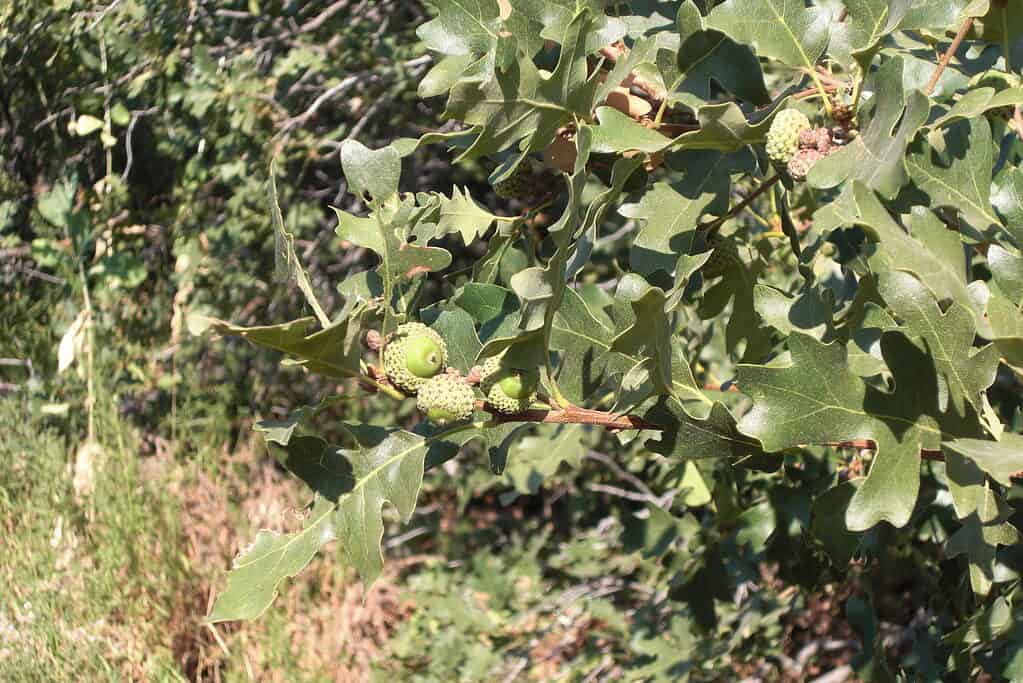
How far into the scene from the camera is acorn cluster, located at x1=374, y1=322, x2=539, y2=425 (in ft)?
3.36

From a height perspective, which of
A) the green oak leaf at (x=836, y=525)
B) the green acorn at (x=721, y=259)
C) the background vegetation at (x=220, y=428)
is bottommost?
the background vegetation at (x=220, y=428)

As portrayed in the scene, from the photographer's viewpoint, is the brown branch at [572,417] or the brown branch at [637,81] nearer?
the brown branch at [572,417]

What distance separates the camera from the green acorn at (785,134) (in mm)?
1056

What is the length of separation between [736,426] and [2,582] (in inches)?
87.9

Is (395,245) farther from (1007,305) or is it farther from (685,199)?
(1007,305)

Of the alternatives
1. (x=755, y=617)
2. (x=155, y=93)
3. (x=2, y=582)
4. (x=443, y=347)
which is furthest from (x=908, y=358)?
(x=155, y=93)

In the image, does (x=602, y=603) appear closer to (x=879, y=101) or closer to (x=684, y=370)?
(x=684, y=370)

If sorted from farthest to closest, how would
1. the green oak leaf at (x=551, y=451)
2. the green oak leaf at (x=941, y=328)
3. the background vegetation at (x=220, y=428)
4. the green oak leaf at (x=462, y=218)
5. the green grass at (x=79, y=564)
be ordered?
the background vegetation at (x=220, y=428) < the green grass at (x=79, y=564) < the green oak leaf at (x=551, y=451) < the green oak leaf at (x=462, y=218) < the green oak leaf at (x=941, y=328)

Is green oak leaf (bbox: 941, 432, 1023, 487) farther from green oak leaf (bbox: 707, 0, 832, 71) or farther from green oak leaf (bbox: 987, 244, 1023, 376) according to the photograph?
green oak leaf (bbox: 707, 0, 832, 71)

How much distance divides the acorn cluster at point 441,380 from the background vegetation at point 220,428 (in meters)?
1.27

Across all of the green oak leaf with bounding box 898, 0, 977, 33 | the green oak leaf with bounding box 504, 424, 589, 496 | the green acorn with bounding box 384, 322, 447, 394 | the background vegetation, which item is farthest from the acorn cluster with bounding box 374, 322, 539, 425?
the background vegetation

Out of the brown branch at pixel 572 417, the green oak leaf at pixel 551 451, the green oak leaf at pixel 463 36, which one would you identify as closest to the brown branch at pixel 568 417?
the brown branch at pixel 572 417

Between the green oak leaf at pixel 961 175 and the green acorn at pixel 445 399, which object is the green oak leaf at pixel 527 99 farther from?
the green oak leaf at pixel 961 175

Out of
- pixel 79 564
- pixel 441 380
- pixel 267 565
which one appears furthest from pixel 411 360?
pixel 79 564
